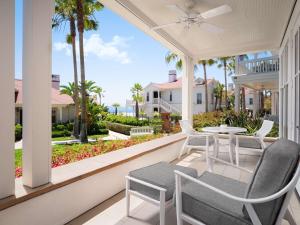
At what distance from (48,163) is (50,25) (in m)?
1.31

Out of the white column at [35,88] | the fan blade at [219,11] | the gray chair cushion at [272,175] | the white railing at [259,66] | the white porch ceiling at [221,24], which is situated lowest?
the gray chair cushion at [272,175]

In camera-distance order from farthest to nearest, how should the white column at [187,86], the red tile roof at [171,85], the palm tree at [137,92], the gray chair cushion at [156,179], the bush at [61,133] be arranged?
the palm tree at [137,92], the red tile roof at [171,85], the bush at [61,133], the white column at [187,86], the gray chair cushion at [156,179]

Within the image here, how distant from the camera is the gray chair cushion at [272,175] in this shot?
133 cm

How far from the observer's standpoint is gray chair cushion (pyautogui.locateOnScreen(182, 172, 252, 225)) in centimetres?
149

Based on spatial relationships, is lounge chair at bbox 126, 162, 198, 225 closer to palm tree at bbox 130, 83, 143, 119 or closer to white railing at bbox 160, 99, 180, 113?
white railing at bbox 160, 99, 180, 113

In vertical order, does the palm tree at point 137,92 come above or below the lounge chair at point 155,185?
above

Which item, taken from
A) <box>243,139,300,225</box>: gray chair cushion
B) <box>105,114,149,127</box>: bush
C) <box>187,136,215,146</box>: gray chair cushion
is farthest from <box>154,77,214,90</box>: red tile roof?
<box>243,139,300,225</box>: gray chair cushion

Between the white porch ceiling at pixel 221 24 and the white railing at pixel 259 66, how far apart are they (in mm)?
3738

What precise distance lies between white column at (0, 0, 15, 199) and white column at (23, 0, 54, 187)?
0.18 meters

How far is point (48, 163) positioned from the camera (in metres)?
2.04

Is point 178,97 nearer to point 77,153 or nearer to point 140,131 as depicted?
point 140,131

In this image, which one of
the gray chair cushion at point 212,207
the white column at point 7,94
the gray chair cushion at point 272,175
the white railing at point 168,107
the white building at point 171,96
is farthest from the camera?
the white railing at point 168,107

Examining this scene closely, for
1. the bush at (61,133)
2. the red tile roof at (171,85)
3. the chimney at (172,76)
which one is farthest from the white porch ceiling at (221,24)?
the chimney at (172,76)

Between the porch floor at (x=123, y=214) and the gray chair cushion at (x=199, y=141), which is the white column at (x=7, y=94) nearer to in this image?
the porch floor at (x=123, y=214)
